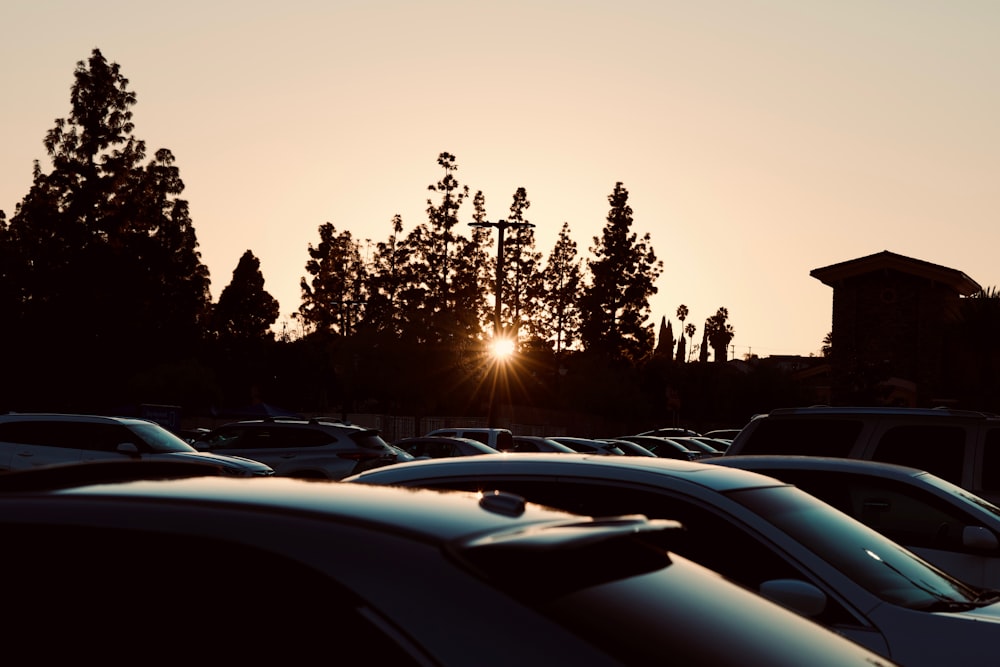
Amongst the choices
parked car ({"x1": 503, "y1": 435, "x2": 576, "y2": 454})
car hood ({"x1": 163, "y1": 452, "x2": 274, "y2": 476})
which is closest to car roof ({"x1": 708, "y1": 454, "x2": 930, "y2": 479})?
car hood ({"x1": 163, "y1": 452, "x2": 274, "y2": 476})

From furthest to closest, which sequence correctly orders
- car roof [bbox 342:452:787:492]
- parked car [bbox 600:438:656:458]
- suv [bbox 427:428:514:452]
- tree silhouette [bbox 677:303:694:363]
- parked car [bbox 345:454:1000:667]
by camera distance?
tree silhouette [bbox 677:303:694:363] < parked car [bbox 600:438:656:458] < suv [bbox 427:428:514:452] < car roof [bbox 342:452:787:492] < parked car [bbox 345:454:1000:667]

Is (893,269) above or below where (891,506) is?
above

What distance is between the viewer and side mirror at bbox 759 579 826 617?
4738mm

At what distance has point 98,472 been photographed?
3385 millimetres

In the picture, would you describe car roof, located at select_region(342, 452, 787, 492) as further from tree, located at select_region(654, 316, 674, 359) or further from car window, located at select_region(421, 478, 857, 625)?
tree, located at select_region(654, 316, 674, 359)

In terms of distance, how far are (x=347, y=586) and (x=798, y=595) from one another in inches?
108

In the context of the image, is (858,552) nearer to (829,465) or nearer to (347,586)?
(829,465)

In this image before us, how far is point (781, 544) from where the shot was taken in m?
5.14

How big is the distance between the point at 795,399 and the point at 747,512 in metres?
72.2

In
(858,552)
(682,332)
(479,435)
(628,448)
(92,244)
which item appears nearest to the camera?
(858,552)

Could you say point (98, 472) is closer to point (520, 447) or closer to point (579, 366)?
point (520, 447)

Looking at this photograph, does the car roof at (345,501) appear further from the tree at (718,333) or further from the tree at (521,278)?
the tree at (718,333)

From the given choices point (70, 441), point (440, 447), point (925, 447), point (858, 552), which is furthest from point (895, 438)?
point (440, 447)

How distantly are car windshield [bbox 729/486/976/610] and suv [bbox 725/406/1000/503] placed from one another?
16.7 ft
